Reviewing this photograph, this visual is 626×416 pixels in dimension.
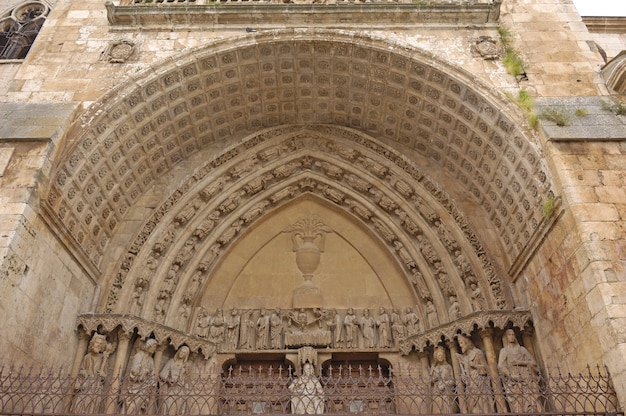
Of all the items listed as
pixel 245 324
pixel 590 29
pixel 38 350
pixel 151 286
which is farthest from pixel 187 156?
pixel 590 29

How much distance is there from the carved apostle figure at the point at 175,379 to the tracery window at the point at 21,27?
6.29 m

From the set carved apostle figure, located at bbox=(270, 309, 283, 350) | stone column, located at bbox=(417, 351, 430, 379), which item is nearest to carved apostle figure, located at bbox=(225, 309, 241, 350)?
carved apostle figure, located at bbox=(270, 309, 283, 350)

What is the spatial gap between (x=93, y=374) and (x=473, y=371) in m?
5.05

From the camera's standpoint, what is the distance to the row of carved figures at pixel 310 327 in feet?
24.8

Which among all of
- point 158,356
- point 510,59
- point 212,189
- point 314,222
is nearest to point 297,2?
point 212,189

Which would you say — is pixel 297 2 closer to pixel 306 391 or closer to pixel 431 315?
pixel 431 315

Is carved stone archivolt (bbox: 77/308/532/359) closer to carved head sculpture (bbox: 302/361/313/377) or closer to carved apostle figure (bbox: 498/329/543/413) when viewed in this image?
carved head sculpture (bbox: 302/361/313/377)

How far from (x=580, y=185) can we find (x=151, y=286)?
6122 mm

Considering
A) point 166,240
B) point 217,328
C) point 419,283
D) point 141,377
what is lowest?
point 141,377

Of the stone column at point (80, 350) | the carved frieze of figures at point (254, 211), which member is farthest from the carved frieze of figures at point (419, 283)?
the stone column at point (80, 350)

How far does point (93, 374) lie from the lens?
6523mm

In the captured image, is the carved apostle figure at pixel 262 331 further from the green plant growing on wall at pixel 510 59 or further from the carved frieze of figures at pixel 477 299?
the green plant growing on wall at pixel 510 59

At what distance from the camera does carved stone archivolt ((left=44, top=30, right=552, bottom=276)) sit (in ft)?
23.0

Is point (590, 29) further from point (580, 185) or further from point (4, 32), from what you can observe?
point (4, 32)
